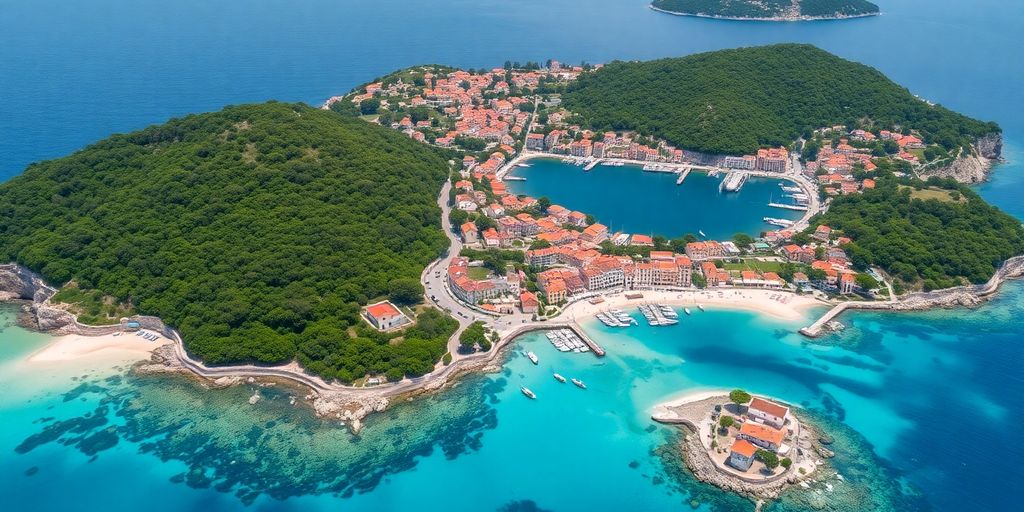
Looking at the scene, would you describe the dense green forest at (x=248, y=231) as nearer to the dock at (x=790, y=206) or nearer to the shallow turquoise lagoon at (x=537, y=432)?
the shallow turquoise lagoon at (x=537, y=432)

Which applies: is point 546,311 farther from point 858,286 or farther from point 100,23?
point 100,23

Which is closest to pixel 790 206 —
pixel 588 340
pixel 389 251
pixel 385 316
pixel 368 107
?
pixel 588 340

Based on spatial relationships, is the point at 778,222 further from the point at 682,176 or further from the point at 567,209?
the point at 567,209

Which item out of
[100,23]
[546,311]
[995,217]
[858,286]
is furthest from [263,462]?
[100,23]

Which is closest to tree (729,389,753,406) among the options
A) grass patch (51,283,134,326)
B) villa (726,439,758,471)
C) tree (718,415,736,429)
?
tree (718,415,736,429)

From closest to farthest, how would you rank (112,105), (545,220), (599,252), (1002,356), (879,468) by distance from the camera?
(879,468) < (1002,356) < (599,252) < (545,220) < (112,105)

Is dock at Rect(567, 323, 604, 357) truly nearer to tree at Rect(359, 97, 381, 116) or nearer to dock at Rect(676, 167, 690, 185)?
dock at Rect(676, 167, 690, 185)

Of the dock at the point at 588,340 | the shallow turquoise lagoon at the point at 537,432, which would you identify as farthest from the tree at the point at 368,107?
the dock at the point at 588,340
